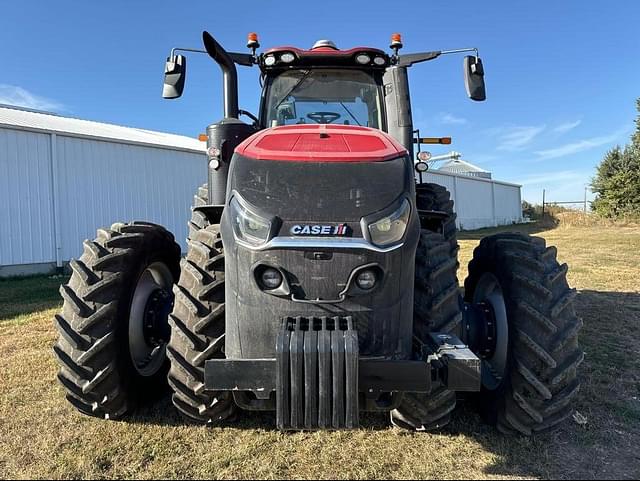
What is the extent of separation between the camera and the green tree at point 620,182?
85.6 ft

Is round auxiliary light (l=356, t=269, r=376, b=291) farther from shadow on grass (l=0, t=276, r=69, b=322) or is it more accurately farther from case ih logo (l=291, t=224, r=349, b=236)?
shadow on grass (l=0, t=276, r=69, b=322)

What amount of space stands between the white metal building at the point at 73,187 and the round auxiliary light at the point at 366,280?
1135 centimetres

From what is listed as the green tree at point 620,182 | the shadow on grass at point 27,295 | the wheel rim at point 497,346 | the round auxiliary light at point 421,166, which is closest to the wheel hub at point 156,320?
the wheel rim at point 497,346

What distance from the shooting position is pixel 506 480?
8.16 feet

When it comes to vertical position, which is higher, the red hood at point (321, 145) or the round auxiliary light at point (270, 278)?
the red hood at point (321, 145)

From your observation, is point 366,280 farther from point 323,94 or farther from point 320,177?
point 323,94

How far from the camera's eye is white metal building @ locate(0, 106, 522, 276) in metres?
11.1

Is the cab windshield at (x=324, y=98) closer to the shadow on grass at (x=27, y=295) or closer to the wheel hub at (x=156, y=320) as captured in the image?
the wheel hub at (x=156, y=320)

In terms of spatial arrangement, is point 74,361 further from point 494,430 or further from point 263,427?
point 494,430

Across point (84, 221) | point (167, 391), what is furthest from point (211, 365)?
point (84, 221)

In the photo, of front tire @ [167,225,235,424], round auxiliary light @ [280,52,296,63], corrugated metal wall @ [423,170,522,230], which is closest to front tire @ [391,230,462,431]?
front tire @ [167,225,235,424]

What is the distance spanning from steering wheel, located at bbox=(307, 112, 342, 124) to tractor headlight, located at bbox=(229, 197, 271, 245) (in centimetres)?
172

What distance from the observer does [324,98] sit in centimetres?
388

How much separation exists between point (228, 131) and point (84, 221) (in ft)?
34.5
